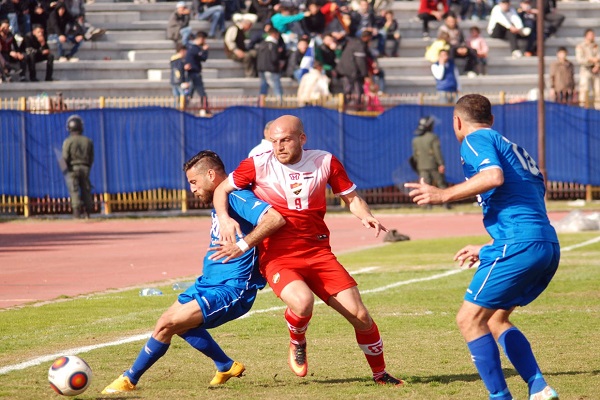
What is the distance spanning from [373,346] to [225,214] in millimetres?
1368

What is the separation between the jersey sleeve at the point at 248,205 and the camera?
26.7 feet

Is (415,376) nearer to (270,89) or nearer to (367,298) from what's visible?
(367,298)

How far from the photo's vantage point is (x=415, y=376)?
8.62 metres

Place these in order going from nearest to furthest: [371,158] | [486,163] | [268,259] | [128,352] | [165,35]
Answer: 1. [486,163]
2. [268,259]
3. [128,352]
4. [371,158]
5. [165,35]

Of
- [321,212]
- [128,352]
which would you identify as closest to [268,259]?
[321,212]

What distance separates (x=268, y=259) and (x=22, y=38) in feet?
83.6

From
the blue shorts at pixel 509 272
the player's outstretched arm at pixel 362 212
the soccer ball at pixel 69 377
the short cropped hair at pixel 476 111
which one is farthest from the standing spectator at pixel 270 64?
the blue shorts at pixel 509 272

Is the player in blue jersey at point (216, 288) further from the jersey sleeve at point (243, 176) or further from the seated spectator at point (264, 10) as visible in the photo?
the seated spectator at point (264, 10)

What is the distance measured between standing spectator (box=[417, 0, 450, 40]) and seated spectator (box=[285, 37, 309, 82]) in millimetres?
5800

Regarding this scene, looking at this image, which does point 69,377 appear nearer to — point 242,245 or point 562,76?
point 242,245

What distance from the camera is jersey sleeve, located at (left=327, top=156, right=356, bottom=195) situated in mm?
8484

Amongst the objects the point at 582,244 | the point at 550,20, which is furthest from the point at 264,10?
the point at 582,244

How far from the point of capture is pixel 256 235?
805cm

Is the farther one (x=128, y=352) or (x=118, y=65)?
(x=118, y=65)
